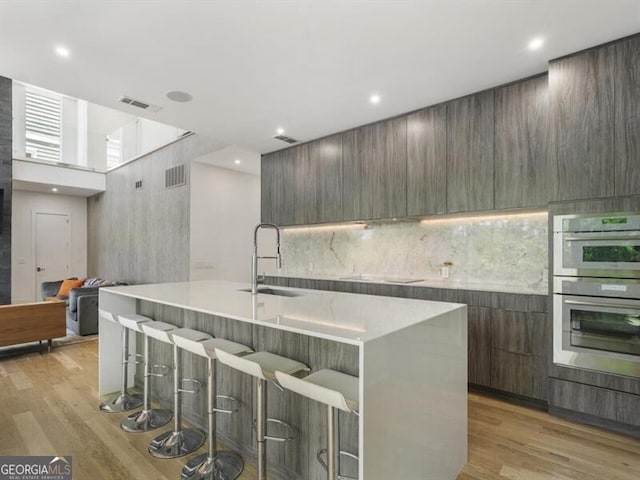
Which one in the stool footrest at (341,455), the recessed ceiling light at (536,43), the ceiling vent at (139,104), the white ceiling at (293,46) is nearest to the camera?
the stool footrest at (341,455)

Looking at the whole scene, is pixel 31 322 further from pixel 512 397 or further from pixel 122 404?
pixel 512 397

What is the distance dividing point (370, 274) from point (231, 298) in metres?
2.55

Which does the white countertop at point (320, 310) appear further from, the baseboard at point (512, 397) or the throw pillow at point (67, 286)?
the throw pillow at point (67, 286)

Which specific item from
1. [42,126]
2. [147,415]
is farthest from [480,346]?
[42,126]

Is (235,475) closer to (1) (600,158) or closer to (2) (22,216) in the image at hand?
(1) (600,158)

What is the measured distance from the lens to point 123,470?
2.07 m

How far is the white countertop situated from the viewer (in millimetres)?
1481

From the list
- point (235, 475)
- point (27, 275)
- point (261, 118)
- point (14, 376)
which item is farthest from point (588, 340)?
point (27, 275)

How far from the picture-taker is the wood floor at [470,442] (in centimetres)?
205

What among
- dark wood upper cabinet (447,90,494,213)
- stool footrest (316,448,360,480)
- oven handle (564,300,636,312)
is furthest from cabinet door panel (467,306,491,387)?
stool footrest (316,448,360,480)

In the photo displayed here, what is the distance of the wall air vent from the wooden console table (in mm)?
2767

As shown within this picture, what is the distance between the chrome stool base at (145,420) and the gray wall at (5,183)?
5.43 m

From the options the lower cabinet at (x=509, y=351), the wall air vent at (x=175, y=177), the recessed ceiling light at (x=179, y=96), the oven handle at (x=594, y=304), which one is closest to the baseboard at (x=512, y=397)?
the lower cabinet at (x=509, y=351)
